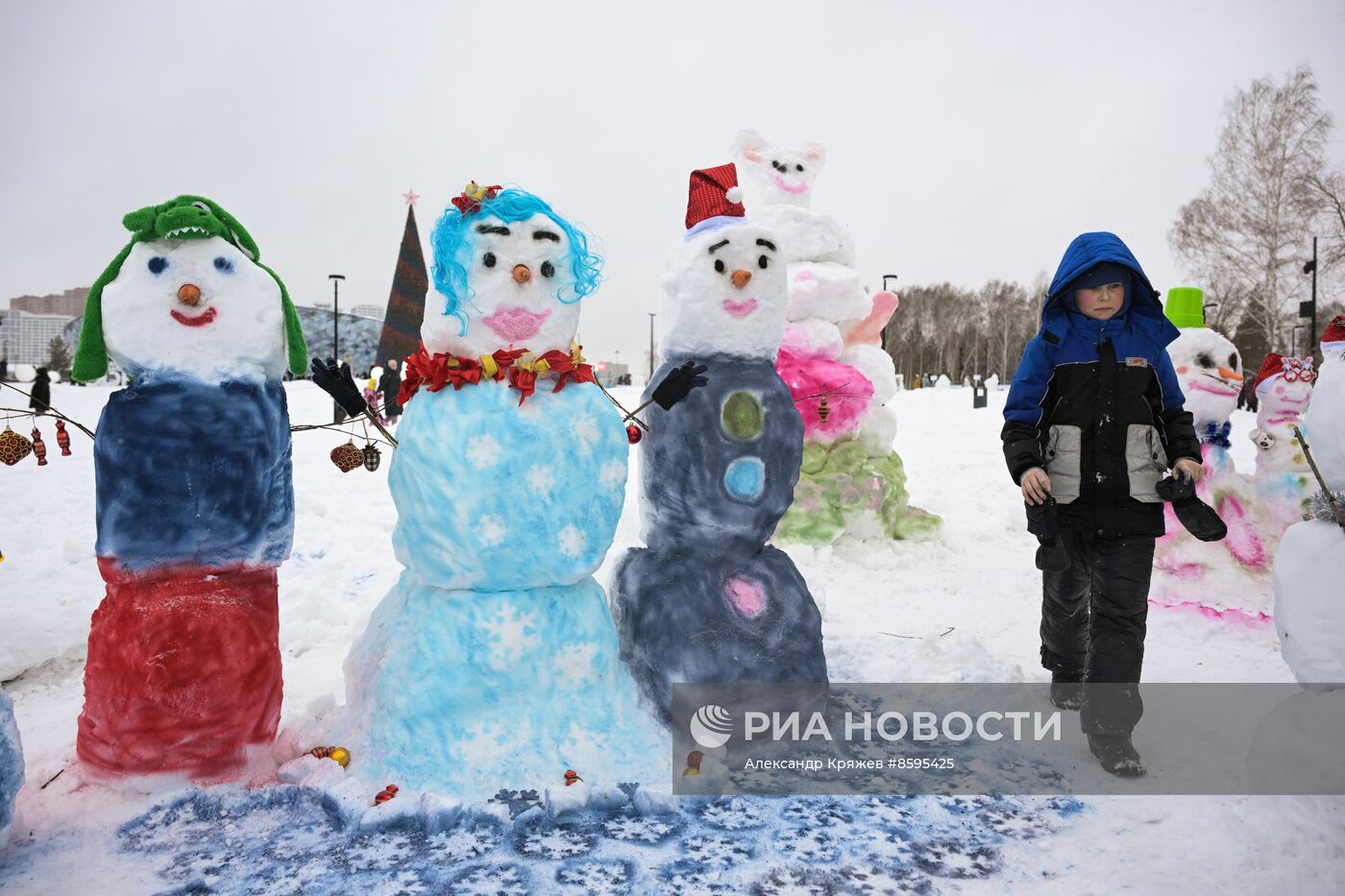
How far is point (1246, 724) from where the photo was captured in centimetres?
323

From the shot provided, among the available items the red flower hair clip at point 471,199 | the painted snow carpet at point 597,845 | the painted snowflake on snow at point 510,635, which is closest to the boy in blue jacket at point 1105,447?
the painted snow carpet at point 597,845

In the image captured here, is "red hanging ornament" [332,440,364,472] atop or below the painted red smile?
below

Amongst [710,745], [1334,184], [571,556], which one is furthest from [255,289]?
[1334,184]

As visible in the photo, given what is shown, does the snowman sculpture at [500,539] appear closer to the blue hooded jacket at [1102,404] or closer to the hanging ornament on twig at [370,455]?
the hanging ornament on twig at [370,455]

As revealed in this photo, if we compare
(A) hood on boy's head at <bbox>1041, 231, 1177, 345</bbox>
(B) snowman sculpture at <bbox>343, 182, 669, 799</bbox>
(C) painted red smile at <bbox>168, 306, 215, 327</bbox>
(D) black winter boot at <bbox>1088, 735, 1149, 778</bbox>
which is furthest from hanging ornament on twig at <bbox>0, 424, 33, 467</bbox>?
(D) black winter boot at <bbox>1088, 735, 1149, 778</bbox>

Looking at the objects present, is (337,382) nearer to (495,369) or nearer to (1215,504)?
(495,369)

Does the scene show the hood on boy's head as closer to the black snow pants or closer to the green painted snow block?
the black snow pants

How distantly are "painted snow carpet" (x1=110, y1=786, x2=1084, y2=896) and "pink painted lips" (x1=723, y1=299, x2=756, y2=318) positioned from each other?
177cm

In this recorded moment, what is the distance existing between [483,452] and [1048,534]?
6.67 ft

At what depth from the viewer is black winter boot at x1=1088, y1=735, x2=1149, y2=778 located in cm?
280

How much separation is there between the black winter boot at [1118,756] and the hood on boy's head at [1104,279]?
1.46 m

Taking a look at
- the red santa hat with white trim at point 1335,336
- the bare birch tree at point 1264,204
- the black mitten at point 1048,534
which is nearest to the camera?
the red santa hat with white trim at point 1335,336

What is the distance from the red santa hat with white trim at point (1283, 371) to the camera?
509cm

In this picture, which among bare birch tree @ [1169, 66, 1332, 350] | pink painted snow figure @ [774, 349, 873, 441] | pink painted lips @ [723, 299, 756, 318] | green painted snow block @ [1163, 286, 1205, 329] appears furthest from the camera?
bare birch tree @ [1169, 66, 1332, 350]
